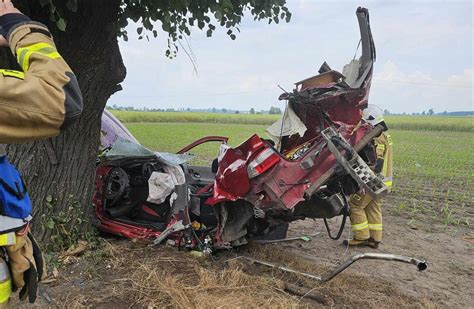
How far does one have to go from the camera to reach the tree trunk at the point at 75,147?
159 inches

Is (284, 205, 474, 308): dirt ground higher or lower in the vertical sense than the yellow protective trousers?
lower

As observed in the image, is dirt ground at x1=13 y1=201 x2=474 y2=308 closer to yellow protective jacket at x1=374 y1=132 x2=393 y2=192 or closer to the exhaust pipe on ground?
the exhaust pipe on ground

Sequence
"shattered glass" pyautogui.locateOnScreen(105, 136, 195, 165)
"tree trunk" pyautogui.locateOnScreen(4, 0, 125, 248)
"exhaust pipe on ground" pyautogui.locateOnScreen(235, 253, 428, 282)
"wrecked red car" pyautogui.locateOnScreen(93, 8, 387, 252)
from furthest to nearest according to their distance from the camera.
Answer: "shattered glass" pyautogui.locateOnScreen(105, 136, 195, 165) → "tree trunk" pyautogui.locateOnScreen(4, 0, 125, 248) → "wrecked red car" pyautogui.locateOnScreen(93, 8, 387, 252) → "exhaust pipe on ground" pyautogui.locateOnScreen(235, 253, 428, 282)

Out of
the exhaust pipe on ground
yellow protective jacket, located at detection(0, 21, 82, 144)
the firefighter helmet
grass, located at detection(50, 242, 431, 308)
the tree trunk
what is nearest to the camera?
yellow protective jacket, located at detection(0, 21, 82, 144)

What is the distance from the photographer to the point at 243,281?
3.67 metres

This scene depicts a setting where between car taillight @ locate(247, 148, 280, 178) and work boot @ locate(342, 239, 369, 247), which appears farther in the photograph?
work boot @ locate(342, 239, 369, 247)

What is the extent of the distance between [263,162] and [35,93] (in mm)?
2339

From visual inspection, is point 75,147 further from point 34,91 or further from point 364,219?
point 364,219

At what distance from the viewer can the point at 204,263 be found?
161 inches

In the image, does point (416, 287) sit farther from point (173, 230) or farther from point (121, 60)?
point (121, 60)

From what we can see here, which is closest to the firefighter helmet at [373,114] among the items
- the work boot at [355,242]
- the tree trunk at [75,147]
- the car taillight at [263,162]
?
the work boot at [355,242]

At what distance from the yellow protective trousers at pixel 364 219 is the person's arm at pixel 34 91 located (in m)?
4.49

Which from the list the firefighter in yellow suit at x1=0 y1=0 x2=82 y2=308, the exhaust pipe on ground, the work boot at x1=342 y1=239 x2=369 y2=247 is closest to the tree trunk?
the exhaust pipe on ground

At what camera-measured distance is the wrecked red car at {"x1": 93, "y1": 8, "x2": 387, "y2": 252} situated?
135 inches
